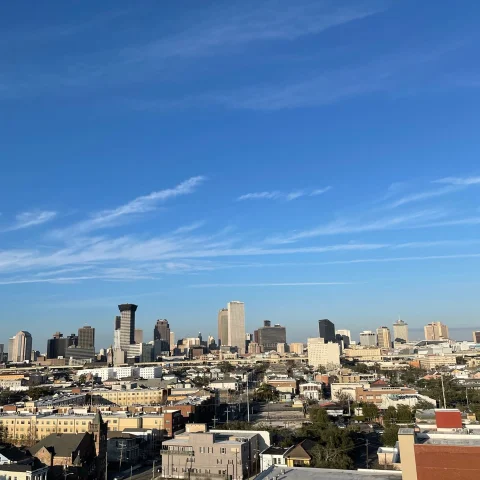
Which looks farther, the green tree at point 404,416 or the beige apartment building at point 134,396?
the beige apartment building at point 134,396

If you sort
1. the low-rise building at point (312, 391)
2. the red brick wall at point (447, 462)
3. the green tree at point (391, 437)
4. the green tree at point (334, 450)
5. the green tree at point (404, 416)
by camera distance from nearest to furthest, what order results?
the red brick wall at point (447, 462)
the green tree at point (334, 450)
the green tree at point (391, 437)
the green tree at point (404, 416)
the low-rise building at point (312, 391)

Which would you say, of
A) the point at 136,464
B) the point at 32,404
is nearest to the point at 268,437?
the point at 136,464

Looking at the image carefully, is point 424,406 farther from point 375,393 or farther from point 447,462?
point 447,462

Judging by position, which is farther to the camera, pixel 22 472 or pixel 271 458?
pixel 271 458

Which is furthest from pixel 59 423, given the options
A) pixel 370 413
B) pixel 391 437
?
pixel 370 413

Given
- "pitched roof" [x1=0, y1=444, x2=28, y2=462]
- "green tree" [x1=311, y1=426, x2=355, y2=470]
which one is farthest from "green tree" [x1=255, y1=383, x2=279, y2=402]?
"pitched roof" [x1=0, y1=444, x2=28, y2=462]

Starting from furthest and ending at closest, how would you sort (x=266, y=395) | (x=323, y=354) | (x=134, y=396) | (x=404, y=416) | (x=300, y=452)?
1. (x=323, y=354)
2. (x=266, y=395)
3. (x=134, y=396)
4. (x=404, y=416)
5. (x=300, y=452)

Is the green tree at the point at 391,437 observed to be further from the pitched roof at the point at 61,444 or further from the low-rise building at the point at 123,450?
the pitched roof at the point at 61,444

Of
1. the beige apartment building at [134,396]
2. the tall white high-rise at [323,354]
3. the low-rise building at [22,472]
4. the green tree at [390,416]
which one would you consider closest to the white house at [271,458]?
the low-rise building at [22,472]
